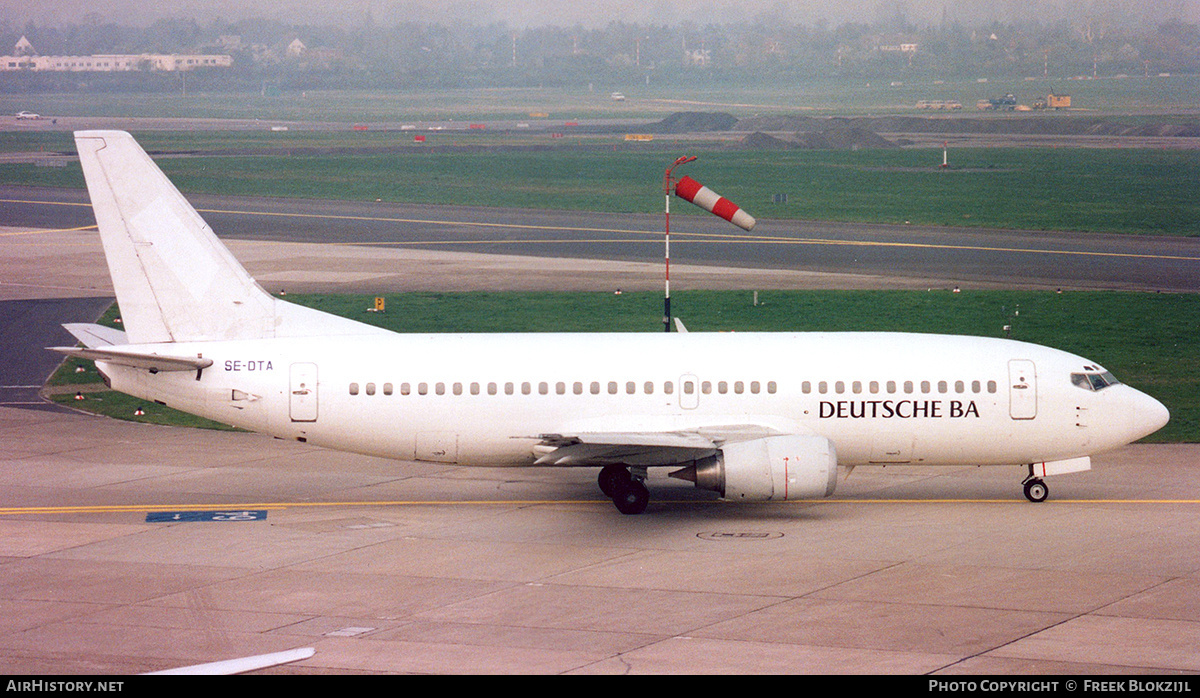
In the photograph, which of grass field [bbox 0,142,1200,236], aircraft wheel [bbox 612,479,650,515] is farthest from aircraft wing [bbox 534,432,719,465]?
grass field [bbox 0,142,1200,236]

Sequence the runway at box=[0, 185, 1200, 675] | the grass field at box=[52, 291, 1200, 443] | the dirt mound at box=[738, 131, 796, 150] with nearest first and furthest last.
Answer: the runway at box=[0, 185, 1200, 675] < the grass field at box=[52, 291, 1200, 443] < the dirt mound at box=[738, 131, 796, 150]

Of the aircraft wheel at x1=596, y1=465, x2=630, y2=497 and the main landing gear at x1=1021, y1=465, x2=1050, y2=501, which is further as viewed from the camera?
the main landing gear at x1=1021, y1=465, x2=1050, y2=501

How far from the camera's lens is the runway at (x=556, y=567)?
2338 centimetres

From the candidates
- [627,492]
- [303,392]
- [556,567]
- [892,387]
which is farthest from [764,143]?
[556,567]

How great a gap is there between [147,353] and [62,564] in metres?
5.86

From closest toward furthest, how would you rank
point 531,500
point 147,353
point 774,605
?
point 774,605 → point 147,353 → point 531,500

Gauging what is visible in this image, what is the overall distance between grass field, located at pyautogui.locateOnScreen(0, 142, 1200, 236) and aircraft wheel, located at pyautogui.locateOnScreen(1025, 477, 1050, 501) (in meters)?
62.5

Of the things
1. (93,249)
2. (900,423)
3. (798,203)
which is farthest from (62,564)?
(798,203)

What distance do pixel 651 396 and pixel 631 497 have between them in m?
2.43

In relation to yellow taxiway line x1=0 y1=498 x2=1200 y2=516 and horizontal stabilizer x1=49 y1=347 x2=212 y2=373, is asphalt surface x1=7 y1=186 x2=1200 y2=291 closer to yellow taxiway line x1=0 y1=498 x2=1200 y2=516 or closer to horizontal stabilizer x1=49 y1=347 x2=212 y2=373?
yellow taxiway line x1=0 y1=498 x2=1200 y2=516

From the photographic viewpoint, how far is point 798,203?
112188 millimetres

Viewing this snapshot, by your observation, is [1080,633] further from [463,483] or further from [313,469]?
[313,469]

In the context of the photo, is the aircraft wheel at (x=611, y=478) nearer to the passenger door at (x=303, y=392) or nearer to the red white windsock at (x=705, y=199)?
the passenger door at (x=303, y=392)

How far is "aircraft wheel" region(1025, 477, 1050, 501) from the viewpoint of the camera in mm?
34938
